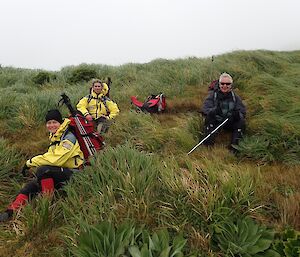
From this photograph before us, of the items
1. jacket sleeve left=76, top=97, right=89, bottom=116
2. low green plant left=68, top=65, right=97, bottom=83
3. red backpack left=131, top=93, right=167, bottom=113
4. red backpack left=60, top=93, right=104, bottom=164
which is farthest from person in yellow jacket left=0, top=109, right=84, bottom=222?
low green plant left=68, top=65, right=97, bottom=83

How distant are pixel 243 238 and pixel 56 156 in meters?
2.90

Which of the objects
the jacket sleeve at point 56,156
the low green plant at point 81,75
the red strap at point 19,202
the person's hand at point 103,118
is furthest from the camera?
Answer: the low green plant at point 81,75

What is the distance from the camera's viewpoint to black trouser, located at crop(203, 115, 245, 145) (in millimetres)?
6145

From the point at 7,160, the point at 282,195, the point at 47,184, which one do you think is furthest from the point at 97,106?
the point at 282,195

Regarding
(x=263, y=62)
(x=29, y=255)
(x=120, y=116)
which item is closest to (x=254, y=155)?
(x=120, y=116)

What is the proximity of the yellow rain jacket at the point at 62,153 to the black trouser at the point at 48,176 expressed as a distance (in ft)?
0.50

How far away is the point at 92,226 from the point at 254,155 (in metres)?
3.37

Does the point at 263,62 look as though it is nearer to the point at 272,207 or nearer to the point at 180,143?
the point at 180,143

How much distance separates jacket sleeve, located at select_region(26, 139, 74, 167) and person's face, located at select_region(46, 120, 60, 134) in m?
0.34

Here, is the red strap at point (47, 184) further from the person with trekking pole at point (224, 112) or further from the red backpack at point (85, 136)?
the person with trekking pole at point (224, 112)

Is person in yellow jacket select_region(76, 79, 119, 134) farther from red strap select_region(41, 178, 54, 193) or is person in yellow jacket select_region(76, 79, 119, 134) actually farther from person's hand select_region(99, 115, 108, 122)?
red strap select_region(41, 178, 54, 193)

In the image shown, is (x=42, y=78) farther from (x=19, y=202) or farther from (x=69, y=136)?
(x=19, y=202)

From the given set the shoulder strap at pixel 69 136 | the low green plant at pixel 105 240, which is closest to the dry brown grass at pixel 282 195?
the low green plant at pixel 105 240

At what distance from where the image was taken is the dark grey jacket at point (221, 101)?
6605 millimetres
